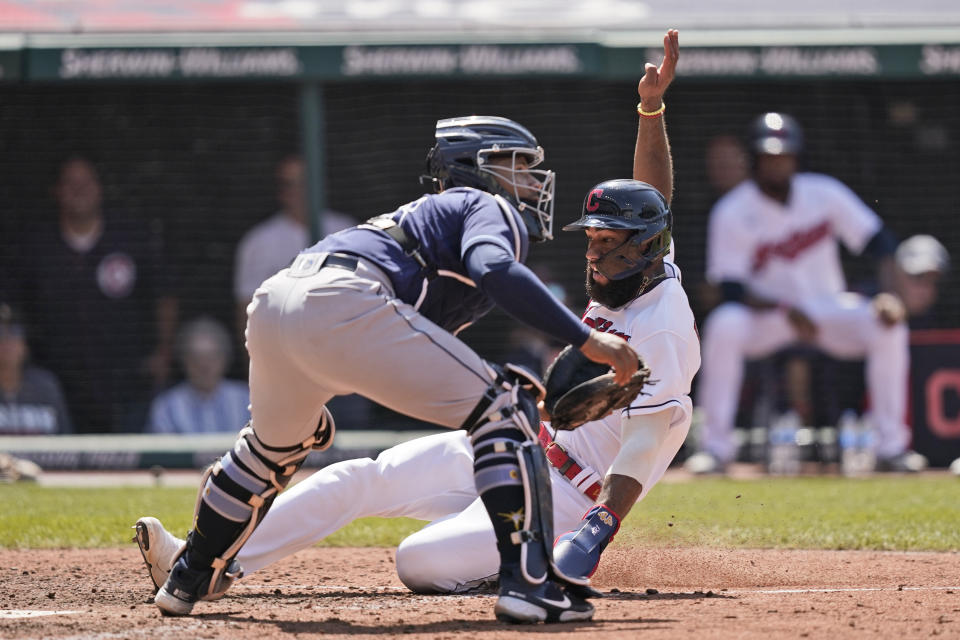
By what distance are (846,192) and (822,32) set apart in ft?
4.66

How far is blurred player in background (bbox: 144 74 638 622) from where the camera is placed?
12.4ft

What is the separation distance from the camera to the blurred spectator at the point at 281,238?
11.4 meters

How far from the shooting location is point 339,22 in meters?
11.3

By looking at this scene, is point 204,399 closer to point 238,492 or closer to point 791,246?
point 791,246

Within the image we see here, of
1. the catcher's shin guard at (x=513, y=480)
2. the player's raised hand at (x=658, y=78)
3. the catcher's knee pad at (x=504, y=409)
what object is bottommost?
the catcher's shin guard at (x=513, y=480)

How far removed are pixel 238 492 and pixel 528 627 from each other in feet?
3.14

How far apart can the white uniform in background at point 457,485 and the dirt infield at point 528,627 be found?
0.13m

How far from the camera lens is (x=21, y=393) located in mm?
10961

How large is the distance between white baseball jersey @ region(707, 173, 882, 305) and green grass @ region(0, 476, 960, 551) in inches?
71.9

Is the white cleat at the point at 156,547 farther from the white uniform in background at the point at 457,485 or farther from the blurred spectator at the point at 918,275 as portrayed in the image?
the blurred spectator at the point at 918,275

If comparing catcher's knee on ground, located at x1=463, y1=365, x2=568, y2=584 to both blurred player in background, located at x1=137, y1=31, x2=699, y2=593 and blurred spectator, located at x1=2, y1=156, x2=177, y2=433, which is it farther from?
blurred spectator, located at x1=2, y1=156, x2=177, y2=433

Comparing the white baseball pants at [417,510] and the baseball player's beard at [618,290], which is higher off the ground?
the baseball player's beard at [618,290]

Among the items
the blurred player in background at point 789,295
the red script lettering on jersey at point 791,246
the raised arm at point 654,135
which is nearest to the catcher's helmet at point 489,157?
the raised arm at point 654,135

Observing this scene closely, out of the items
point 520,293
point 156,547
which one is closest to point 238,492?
point 156,547
